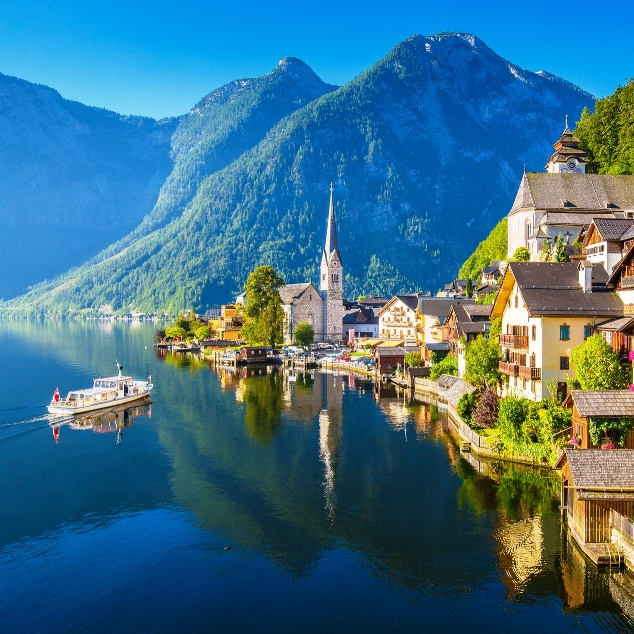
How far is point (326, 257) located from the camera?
153750 millimetres

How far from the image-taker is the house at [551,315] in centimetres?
4266

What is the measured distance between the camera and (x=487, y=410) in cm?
4788

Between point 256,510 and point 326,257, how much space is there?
121530mm

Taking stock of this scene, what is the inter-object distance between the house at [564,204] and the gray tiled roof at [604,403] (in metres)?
46.7

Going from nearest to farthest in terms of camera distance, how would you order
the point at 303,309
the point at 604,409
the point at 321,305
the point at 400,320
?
the point at 604,409, the point at 400,320, the point at 303,309, the point at 321,305

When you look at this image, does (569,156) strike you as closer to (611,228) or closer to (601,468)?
(611,228)

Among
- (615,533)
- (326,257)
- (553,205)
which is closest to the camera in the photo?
(615,533)

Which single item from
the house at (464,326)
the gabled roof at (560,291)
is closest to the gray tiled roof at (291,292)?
the house at (464,326)

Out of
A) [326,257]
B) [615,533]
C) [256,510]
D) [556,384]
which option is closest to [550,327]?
[556,384]

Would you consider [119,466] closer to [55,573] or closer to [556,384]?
[55,573]

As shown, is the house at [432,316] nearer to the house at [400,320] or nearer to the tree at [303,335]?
the house at [400,320]

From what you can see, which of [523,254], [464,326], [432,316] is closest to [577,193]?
[523,254]

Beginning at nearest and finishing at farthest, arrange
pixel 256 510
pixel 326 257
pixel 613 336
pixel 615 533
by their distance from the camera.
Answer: pixel 615 533 → pixel 256 510 → pixel 613 336 → pixel 326 257

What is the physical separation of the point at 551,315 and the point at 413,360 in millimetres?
42847
